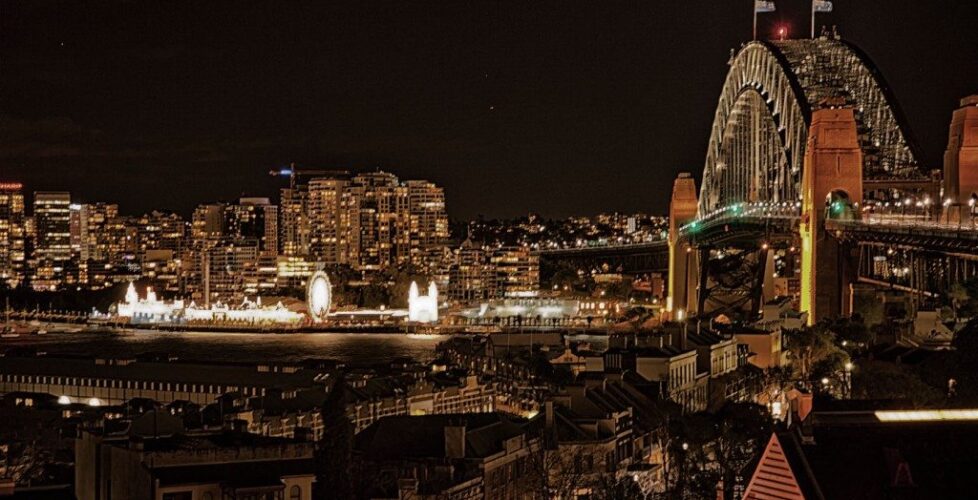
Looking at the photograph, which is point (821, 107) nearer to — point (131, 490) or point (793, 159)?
point (793, 159)

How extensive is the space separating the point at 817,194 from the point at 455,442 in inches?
1275

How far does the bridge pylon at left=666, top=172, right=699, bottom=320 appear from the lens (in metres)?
88.0

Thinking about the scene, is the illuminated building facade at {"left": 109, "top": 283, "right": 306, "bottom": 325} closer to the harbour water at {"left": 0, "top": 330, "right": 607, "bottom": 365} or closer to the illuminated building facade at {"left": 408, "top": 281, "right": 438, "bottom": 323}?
the harbour water at {"left": 0, "top": 330, "right": 607, "bottom": 365}

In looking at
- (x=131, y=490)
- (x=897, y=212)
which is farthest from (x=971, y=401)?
(x=897, y=212)

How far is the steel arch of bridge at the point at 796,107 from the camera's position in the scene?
6284cm

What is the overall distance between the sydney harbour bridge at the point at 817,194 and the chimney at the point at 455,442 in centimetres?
2025

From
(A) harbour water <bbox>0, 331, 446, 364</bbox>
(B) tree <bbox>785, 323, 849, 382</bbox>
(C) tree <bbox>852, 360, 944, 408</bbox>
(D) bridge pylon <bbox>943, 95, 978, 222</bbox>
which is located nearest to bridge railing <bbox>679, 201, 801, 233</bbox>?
(D) bridge pylon <bbox>943, 95, 978, 222</bbox>

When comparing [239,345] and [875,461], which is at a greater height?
[875,461]

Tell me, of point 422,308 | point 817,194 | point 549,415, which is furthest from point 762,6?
point 422,308

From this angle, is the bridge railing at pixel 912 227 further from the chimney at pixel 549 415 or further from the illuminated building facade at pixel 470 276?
the illuminated building facade at pixel 470 276

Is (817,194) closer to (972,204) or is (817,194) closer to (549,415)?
(972,204)

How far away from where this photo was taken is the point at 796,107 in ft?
214

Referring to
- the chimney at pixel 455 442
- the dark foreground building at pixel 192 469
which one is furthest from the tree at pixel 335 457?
the chimney at pixel 455 442

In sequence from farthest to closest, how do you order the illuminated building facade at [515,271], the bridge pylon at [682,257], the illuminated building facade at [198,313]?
the illuminated building facade at [515,271], the illuminated building facade at [198,313], the bridge pylon at [682,257]
